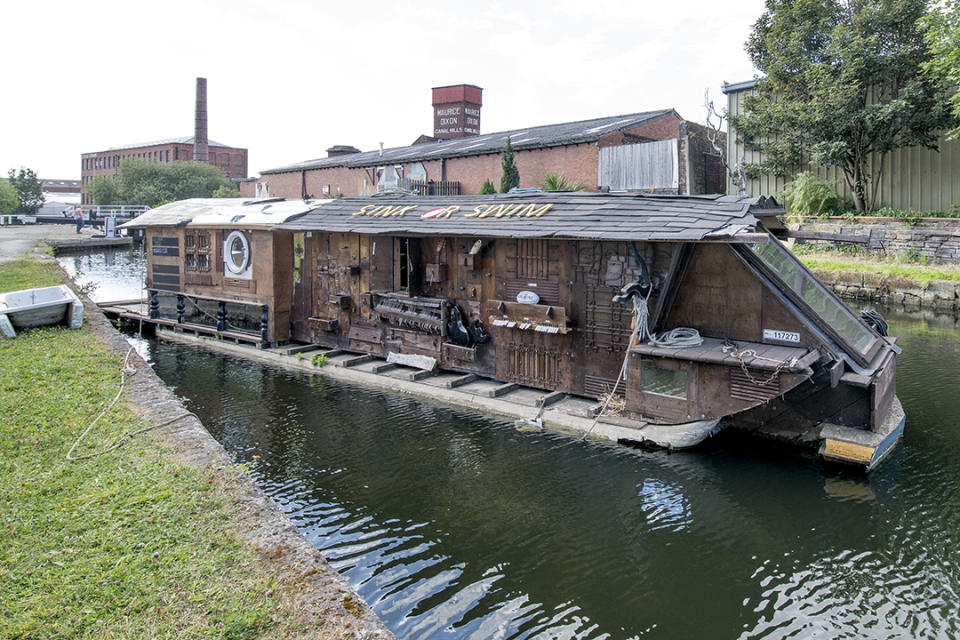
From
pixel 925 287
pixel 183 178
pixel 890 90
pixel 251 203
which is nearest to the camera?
pixel 251 203

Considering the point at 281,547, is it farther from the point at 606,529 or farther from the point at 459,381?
the point at 459,381

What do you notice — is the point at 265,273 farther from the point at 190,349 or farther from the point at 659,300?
the point at 659,300

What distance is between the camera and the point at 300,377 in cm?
1328

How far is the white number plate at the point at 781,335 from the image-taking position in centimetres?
866

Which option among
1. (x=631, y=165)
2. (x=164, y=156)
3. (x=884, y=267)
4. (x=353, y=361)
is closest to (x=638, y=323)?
(x=353, y=361)

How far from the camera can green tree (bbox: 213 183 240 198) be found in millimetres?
61203

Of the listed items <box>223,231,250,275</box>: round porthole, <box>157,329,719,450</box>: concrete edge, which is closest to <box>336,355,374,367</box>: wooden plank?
<box>157,329,719,450</box>: concrete edge

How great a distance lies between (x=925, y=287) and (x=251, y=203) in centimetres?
2027

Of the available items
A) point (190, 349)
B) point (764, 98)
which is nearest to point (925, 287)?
point (764, 98)

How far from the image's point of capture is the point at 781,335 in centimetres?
877

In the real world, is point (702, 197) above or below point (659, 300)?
above

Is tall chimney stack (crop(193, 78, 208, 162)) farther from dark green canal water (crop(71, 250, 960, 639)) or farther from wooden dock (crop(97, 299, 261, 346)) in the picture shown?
dark green canal water (crop(71, 250, 960, 639))

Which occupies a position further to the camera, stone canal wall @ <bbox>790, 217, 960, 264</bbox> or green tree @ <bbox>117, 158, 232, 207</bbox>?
green tree @ <bbox>117, 158, 232, 207</bbox>

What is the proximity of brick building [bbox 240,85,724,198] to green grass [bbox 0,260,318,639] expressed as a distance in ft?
36.1
